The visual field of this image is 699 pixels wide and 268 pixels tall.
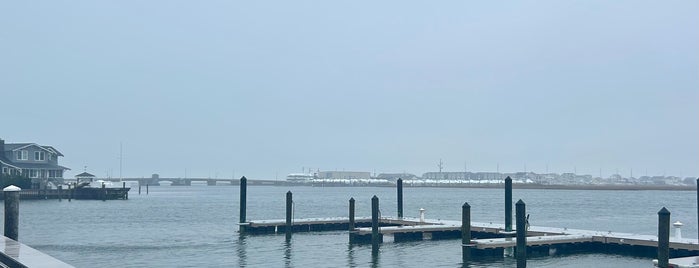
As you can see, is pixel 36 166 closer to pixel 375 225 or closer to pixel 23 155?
pixel 23 155

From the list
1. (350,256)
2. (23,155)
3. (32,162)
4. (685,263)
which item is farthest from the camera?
(32,162)

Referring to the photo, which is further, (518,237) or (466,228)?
(466,228)

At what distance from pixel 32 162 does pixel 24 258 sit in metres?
91.0

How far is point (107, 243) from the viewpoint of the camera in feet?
151

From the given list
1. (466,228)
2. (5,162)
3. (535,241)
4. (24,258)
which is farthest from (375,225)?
(5,162)

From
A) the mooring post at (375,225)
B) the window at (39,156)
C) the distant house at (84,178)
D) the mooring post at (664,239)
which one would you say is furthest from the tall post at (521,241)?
the distant house at (84,178)

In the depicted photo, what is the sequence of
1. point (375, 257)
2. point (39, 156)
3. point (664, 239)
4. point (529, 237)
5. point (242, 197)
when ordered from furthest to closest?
point (39, 156) → point (242, 197) → point (375, 257) → point (529, 237) → point (664, 239)

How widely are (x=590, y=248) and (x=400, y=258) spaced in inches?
344

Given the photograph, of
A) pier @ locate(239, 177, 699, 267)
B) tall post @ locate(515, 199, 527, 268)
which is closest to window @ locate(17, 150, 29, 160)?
pier @ locate(239, 177, 699, 267)

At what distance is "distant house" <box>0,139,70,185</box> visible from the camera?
9588cm

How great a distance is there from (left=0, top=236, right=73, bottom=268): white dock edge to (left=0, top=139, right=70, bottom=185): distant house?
82.4 m

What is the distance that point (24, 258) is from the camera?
15.5 meters

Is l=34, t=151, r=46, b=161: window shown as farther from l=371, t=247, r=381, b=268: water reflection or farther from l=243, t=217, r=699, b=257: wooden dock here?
l=371, t=247, r=381, b=268: water reflection

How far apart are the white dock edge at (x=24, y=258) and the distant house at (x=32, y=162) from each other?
270 ft
